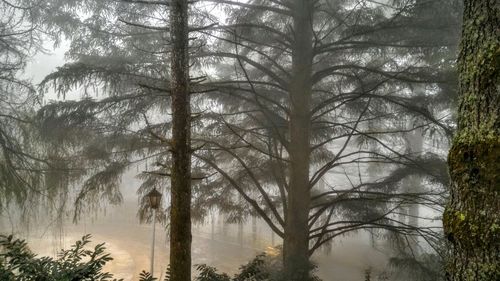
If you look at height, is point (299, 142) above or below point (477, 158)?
above

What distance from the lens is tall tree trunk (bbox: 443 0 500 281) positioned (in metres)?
1.46

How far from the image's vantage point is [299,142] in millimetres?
6305

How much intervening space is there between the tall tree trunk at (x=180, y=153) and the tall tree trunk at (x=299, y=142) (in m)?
2.65

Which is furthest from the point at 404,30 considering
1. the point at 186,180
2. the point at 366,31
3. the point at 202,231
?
the point at 202,231

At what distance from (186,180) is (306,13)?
4029 mm

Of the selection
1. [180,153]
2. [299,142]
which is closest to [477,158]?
[180,153]

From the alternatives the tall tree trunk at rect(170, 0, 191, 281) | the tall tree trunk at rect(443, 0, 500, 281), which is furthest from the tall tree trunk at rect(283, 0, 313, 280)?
the tall tree trunk at rect(443, 0, 500, 281)

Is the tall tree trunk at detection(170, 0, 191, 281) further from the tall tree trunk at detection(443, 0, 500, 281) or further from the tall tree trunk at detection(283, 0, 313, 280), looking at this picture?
the tall tree trunk at detection(443, 0, 500, 281)

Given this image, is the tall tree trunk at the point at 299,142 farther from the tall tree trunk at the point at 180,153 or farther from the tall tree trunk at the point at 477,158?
the tall tree trunk at the point at 477,158

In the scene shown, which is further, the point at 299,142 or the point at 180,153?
the point at 299,142

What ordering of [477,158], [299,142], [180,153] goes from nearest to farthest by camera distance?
[477,158]
[180,153]
[299,142]

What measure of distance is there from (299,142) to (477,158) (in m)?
4.79

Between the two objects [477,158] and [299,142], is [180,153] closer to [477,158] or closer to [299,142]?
[299,142]

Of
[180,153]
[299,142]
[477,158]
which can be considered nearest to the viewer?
[477,158]
